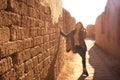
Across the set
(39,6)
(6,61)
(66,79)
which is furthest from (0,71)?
(66,79)

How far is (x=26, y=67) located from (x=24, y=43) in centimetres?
40

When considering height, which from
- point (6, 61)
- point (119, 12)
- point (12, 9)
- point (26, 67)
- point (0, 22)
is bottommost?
point (26, 67)

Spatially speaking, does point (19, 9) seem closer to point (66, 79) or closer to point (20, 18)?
point (20, 18)

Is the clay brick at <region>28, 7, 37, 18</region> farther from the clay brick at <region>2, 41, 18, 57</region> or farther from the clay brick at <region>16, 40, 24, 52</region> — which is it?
the clay brick at <region>2, 41, 18, 57</region>

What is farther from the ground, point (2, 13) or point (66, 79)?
point (2, 13)

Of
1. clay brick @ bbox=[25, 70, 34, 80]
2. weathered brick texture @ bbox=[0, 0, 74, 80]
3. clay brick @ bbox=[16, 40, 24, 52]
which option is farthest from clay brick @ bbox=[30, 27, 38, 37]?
clay brick @ bbox=[25, 70, 34, 80]

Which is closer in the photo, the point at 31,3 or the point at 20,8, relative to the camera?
the point at 20,8

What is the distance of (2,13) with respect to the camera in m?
2.32

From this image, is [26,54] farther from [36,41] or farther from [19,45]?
[36,41]

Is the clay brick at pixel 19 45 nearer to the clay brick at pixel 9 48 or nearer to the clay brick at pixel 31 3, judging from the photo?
the clay brick at pixel 9 48

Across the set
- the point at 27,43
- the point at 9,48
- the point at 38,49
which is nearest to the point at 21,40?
the point at 27,43

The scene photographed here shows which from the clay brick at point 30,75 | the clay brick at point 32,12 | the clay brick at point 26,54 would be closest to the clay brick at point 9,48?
the clay brick at point 26,54

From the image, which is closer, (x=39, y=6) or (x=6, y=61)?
(x=6, y=61)

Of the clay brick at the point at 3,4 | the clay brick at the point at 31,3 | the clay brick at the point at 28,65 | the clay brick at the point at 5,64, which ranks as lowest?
the clay brick at the point at 28,65
